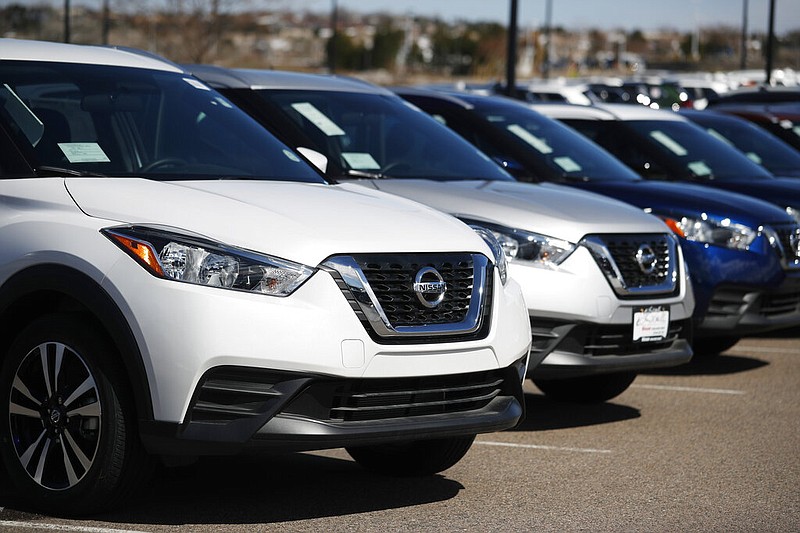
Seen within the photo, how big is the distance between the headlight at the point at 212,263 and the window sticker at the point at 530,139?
513 centimetres

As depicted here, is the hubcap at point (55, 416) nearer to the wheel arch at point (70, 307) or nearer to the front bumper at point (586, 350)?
the wheel arch at point (70, 307)

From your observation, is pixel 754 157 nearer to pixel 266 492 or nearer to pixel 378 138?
pixel 378 138

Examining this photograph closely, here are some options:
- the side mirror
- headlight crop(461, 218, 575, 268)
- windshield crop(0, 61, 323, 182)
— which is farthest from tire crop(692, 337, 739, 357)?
windshield crop(0, 61, 323, 182)

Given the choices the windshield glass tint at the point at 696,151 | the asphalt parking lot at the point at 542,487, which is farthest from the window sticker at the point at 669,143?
the asphalt parking lot at the point at 542,487

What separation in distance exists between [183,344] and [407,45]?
107m

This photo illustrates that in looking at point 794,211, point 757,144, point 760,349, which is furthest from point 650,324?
point 757,144

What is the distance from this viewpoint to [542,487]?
5.96 m

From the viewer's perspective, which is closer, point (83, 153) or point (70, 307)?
point (70, 307)

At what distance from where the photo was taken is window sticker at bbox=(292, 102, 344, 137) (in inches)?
324

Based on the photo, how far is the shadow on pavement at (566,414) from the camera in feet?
24.8

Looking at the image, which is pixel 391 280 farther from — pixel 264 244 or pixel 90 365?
pixel 90 365

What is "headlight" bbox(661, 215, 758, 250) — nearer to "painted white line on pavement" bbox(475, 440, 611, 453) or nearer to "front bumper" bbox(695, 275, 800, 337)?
"front bumper" bbox(695, 275, 800, 337)

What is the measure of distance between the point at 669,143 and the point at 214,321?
744cm

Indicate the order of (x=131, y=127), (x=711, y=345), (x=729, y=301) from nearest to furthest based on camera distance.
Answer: (x=131, y=127), (x=729, y=301), (x=711, y=345)
